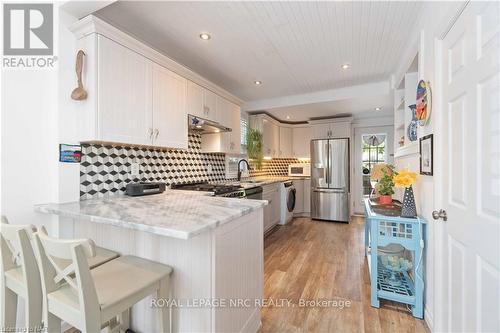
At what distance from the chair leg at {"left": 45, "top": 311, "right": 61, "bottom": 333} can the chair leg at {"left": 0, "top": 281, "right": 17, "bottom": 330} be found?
0.50 metres

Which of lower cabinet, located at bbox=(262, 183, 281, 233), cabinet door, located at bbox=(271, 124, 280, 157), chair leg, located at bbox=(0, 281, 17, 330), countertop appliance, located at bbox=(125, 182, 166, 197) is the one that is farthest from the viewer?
cabinet door, located at bbox=(271, 124, 280, 157)

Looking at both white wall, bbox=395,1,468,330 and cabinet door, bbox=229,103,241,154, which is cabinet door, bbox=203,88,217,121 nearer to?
cabinet door, bbox=229,103,241,154

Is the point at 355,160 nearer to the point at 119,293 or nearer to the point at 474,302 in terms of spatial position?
the point at 474,302

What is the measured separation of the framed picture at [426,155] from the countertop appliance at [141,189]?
237 centimetres

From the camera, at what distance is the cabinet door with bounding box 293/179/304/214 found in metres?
5.18

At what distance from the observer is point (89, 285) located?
0.88 meters

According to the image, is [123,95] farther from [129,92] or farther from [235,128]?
[235,128]

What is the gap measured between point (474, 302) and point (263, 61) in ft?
9.02

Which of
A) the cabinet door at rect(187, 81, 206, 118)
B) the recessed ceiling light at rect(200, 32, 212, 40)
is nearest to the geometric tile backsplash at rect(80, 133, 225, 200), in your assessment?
the cabinet door at rect(187, 81, 206, 118)

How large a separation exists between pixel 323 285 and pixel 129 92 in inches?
101

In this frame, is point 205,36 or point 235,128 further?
point 235,128

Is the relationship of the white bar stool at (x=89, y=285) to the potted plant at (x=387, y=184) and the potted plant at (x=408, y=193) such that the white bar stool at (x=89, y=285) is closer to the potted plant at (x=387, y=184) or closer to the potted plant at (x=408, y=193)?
the potted plant at (x=408, y=193)

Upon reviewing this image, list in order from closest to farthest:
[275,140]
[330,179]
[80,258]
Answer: [80,258] < [330,179] < [275,140]

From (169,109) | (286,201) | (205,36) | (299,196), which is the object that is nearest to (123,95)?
(169,109)
